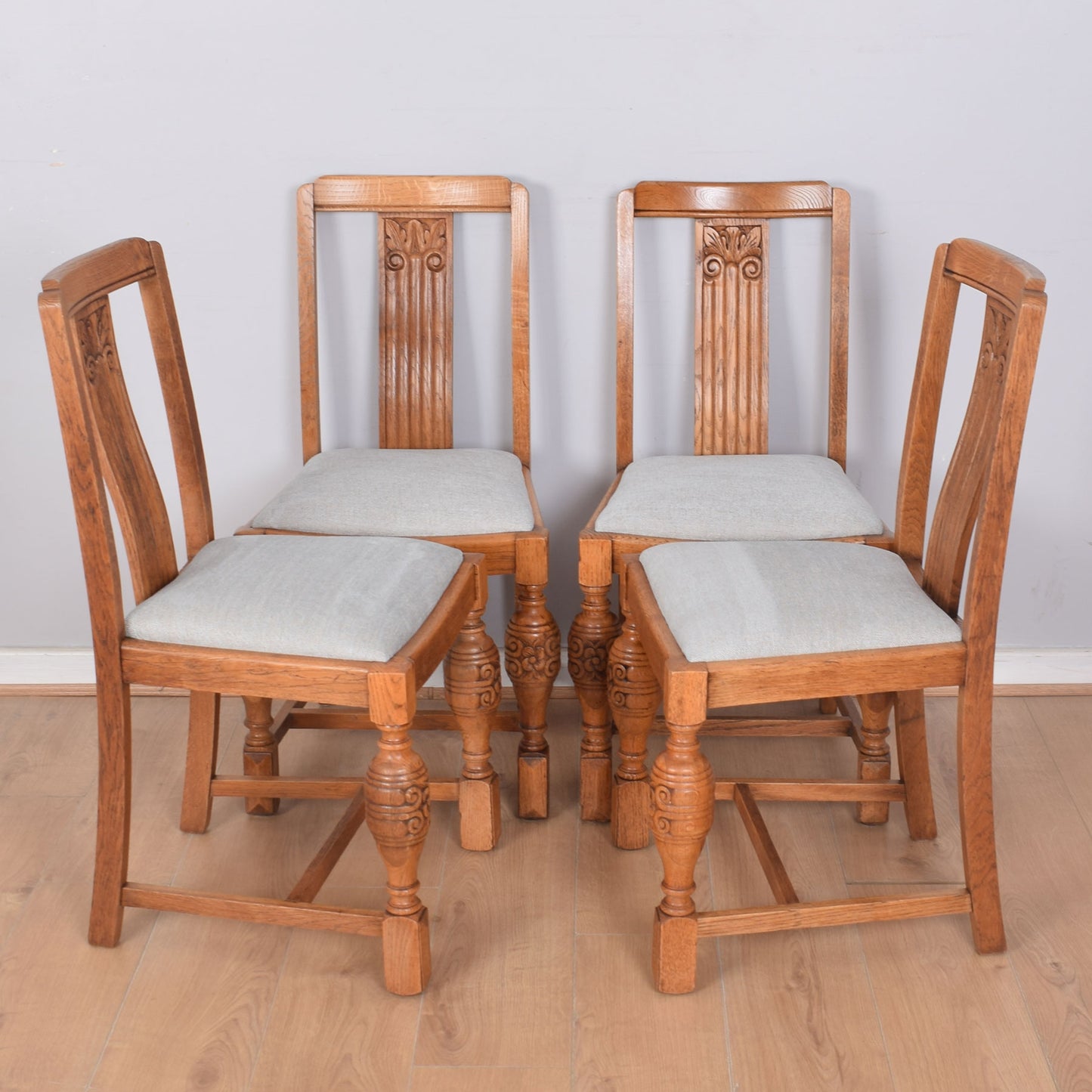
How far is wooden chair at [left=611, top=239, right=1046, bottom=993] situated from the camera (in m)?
1.56

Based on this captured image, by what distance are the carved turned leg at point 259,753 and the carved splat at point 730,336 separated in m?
0.88

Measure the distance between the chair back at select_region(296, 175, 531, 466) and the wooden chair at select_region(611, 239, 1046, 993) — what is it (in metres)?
0.56

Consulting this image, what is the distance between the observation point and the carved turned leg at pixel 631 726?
1881 millimetres

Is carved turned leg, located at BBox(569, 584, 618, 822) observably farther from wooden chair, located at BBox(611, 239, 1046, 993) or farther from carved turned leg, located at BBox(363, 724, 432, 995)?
carved turned leg, located at BBox(363, 724, 432, 995)

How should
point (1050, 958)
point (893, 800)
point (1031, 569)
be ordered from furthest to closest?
point (1031, 569)
point (893, 800)
point (1050, 958)

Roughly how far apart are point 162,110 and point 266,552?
93 cm

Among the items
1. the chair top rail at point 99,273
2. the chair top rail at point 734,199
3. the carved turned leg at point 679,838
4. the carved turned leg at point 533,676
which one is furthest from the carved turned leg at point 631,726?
the chair top rail at point 99,273

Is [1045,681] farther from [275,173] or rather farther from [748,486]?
[275,173]

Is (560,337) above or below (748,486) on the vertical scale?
above

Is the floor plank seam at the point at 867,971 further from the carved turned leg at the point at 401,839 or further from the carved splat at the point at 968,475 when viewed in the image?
the carved turned leg at the point at 401,839

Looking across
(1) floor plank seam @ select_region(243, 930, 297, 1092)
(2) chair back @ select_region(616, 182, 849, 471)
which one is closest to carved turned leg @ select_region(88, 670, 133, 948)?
(1) floor plank seam @ select_region(243, 930, 297, 1092)

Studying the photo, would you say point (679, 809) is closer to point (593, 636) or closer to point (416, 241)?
point (593, 636)

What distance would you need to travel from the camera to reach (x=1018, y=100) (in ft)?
7.18

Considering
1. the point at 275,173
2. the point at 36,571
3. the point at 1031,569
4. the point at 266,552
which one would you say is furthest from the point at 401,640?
the point at 1031,569
